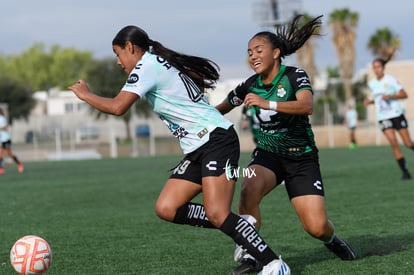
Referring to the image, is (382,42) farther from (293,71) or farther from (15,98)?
(293,71)

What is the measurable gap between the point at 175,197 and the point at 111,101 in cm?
94

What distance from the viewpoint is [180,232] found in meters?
8.76

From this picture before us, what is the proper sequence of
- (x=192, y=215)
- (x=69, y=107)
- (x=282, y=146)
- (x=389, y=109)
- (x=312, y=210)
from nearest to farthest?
1. (x=192, y=215)
2. (x=312, y=210)
3. (x=282, y=146)
4. (x=389, y=109)
5. (x=69, y=107)

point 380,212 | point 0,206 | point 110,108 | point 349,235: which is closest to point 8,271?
point 110,108

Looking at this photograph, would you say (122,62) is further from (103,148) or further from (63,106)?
(63,106)

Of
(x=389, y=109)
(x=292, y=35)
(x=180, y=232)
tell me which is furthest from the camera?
(x=389, y=109)

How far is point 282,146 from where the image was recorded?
6.64 m

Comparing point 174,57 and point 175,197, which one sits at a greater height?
point 174,57

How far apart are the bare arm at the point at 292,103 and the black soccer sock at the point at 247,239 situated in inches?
33.6

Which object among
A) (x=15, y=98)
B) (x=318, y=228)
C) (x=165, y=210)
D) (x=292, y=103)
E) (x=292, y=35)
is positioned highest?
(x=15, y=98)

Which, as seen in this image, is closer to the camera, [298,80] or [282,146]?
[298,80]

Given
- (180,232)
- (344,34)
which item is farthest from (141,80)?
(344,34)

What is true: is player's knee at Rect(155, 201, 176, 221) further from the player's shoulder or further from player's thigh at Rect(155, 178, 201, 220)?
the player's shoulder

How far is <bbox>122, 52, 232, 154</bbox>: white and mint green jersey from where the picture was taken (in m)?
5.66
